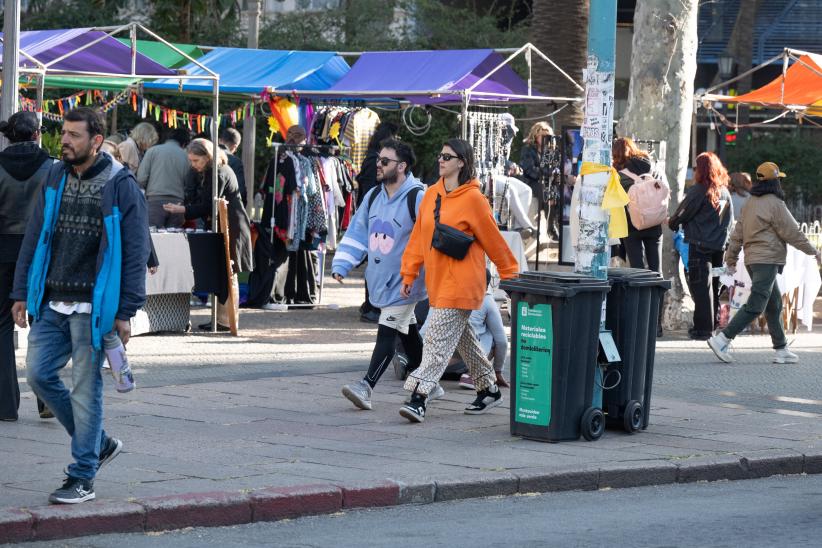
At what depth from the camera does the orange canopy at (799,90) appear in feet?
59.6

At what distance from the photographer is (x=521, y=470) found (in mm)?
8062

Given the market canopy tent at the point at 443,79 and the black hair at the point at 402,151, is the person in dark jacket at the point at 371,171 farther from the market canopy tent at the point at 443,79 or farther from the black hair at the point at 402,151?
the black hair at the point at 402,151

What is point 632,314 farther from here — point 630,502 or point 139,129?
point 139,129

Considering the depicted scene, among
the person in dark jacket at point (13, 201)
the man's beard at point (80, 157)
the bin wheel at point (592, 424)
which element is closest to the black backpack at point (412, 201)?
the bin wheel at point (592, 424)

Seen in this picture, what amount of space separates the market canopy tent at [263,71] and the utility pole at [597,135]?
8.73m

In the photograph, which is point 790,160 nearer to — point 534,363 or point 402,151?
point 402,151

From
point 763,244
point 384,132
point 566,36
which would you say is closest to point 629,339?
point 763,244

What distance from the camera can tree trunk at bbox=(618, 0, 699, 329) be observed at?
16.3 m

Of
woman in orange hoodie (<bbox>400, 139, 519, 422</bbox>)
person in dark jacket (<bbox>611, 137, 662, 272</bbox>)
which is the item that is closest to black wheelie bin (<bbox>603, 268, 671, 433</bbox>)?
woman in orange hoodie (<bbox>400, 139, 519, 422</bbox>)

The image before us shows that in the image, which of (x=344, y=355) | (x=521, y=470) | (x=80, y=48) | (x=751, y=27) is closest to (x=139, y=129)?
(x=80, y=48)

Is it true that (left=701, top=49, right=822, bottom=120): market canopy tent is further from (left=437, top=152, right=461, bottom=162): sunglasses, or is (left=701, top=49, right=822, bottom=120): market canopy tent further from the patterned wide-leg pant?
the patterned wide-leg pant

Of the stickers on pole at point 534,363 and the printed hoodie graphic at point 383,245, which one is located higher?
the printed hoodie graphic at point 383,245

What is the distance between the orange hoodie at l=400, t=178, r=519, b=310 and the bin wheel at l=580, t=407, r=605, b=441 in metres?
1.04

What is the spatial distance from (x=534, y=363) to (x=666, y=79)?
818cm
